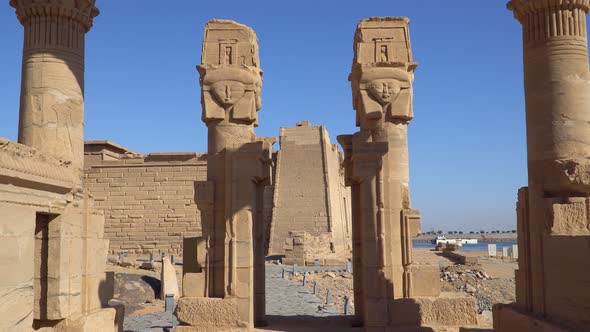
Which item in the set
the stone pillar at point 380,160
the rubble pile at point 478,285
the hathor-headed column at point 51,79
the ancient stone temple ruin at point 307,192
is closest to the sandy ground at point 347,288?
the rubble pile at point 478,285

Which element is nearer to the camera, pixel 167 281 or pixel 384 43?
pixel 384 43

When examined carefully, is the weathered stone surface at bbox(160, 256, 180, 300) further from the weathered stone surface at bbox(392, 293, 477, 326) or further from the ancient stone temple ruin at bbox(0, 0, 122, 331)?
the weathered stone surface at bbox(392, 293, 477, 326)

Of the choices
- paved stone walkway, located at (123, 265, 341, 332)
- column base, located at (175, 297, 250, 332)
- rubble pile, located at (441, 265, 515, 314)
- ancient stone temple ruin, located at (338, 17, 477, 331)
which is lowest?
rubble pile, located at (441, 265, 515, 314)

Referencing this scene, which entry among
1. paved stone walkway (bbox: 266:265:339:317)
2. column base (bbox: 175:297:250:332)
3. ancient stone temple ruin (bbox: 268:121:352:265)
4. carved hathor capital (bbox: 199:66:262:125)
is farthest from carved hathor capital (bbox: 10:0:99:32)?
ancient stone temple ruin (bbox: 268:121:352:265)

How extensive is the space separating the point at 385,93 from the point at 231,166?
8.39 feet

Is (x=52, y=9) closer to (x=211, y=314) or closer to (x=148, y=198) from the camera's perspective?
(x=211, y=314)

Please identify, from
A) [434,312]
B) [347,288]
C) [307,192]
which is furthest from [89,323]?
[307,192]

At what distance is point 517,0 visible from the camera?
23.7 feet

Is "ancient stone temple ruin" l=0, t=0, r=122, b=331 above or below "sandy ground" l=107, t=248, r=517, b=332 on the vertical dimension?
above

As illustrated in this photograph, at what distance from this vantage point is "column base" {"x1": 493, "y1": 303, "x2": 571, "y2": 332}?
19.0 feet

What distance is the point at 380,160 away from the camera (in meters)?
8.17

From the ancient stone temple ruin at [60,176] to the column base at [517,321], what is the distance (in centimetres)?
531

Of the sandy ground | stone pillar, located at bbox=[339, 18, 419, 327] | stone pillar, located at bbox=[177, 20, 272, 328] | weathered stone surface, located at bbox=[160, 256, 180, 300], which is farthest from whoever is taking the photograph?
weathered stone surface, located at bbox=[160, 256, 180, 300]

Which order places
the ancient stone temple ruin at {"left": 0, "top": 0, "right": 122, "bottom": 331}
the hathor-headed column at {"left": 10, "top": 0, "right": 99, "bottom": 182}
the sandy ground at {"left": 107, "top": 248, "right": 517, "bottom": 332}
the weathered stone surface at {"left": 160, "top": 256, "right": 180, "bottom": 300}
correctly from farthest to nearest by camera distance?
the weathered stone surface at {"left": 160, "top": 256, "right": 180, "bottom": 300} → the sandy ground at {"left": 107, "top": 248, "right": 517, "bottom": 332} → the hathor-headed column at {"left": 10, "top": 0, "right": 99, "bottom": 182} → the ancient stone temple ruin at {"left": 0, "top": 0, "right": 122, "bottom": 331}
